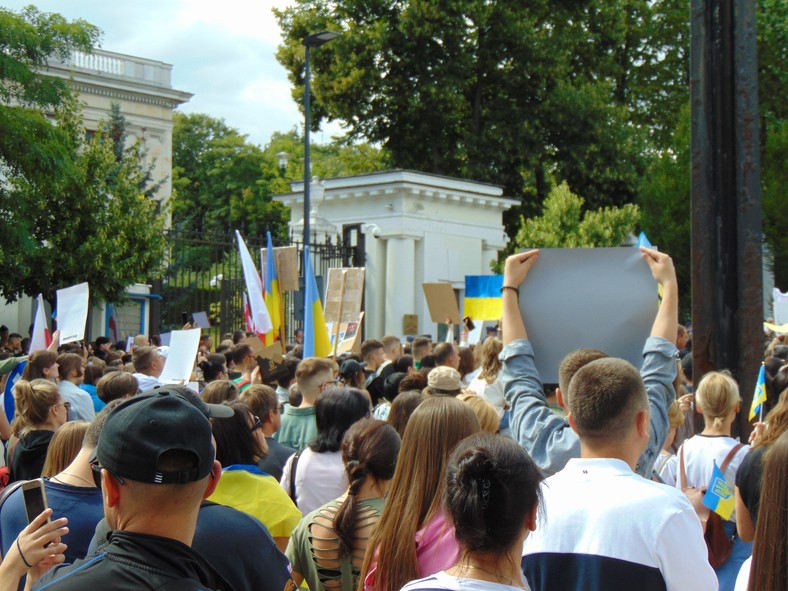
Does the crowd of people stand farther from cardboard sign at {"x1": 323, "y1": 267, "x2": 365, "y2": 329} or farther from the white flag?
cardboard sign at {"x1": 323, "y1": 267, "x2": 365, "y2": 329}

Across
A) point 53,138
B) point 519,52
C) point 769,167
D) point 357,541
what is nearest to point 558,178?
point 519,52

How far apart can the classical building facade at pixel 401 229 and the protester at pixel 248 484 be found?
21.9m

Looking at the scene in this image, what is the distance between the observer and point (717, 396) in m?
5.68

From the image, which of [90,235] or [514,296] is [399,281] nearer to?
[90,235]

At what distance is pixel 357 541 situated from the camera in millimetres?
4035

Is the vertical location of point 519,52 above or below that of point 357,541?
above

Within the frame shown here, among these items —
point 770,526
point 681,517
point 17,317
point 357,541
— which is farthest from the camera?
point 17,317

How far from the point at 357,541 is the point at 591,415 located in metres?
1.16

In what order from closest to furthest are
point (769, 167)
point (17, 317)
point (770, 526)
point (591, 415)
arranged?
point (770, 526), point (591, 415), point (17, 317), point (769, 167)

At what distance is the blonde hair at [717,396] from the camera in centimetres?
568

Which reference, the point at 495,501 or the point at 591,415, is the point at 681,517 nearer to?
the point at 591,415

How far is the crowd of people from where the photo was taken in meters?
2.34

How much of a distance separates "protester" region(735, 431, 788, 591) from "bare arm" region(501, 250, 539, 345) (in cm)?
159

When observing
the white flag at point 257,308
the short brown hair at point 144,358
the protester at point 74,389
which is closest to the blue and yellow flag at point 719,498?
the protester at point 74,389
